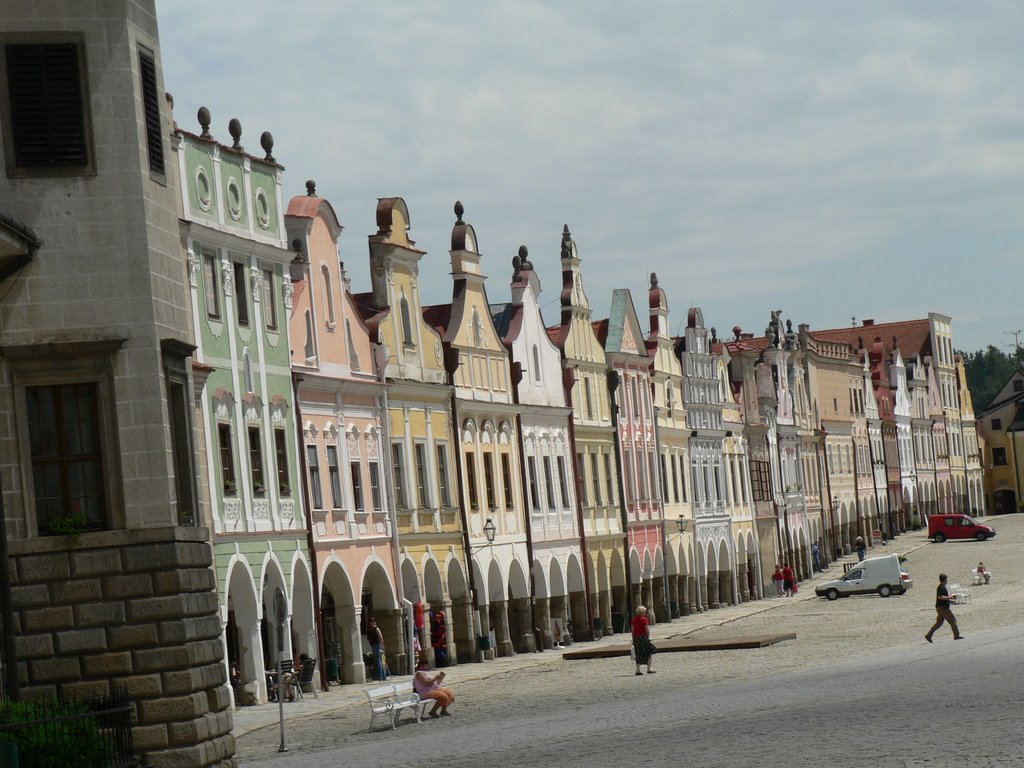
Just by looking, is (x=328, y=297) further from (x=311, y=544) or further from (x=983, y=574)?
(x=983, y=574)

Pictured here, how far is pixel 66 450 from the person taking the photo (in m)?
28.5

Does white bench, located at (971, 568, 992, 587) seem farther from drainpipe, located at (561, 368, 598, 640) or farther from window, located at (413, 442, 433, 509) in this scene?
window, located at (413, 442, 433, 509)

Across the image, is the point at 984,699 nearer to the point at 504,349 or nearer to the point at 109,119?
the point at 109,119

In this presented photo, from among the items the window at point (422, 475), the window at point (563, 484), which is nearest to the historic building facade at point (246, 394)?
the window at point (422, 475)

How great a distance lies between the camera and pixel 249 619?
47219mm

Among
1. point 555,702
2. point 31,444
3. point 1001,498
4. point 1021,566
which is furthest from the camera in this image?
point 1001,498

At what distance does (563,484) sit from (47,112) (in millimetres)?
44784

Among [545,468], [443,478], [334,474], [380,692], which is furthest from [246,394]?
[545,468]

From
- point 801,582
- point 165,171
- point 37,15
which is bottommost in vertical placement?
point 801,582

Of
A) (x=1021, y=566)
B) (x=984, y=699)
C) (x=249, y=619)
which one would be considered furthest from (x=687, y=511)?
(x=984, y=699)

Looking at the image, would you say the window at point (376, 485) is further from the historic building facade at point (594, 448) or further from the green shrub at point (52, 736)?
the green shrub at point (52, 736)

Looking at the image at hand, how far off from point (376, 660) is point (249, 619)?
738 cm

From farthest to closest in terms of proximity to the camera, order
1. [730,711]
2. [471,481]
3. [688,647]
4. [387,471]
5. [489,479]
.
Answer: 1. [489,479]
2. [471,481]
3. [387,471]
4. [688,647]
5. [730,711]

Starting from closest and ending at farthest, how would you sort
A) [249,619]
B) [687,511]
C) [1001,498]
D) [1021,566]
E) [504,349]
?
[249,619]
[504,349]
[687,511]
[1021,566]
[1001,498]
